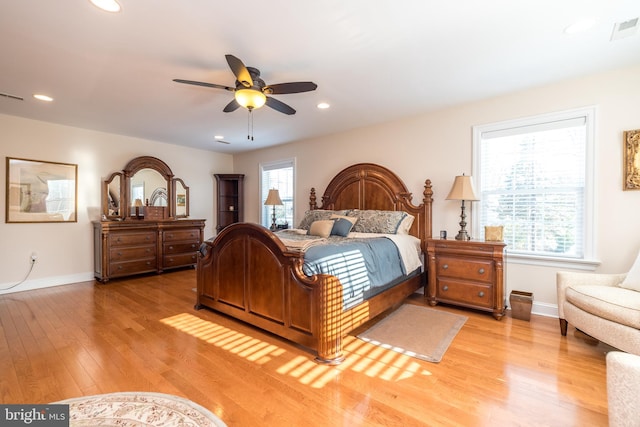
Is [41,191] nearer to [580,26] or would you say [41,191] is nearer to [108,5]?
[108,5]

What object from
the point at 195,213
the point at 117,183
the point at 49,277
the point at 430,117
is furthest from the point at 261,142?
the point at 49,277

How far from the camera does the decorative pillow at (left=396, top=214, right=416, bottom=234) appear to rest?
3.77 meters

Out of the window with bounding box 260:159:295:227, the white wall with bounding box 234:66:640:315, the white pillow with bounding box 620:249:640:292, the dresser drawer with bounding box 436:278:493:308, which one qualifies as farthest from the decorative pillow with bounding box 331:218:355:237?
the white pillow with bounding box 620:249:640:292

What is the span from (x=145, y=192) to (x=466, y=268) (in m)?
5.30

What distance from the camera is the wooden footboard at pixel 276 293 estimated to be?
221 centimetres

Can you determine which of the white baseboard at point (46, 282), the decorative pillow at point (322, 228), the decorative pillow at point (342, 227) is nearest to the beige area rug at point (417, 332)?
the decorative pillow at point (342, 227)

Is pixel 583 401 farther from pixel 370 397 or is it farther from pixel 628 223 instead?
pixel 628 223

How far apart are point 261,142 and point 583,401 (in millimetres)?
5287

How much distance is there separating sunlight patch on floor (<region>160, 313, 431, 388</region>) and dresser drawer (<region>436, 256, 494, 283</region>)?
1.38 meters

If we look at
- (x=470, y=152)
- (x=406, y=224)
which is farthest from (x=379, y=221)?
(x=470, y=152)

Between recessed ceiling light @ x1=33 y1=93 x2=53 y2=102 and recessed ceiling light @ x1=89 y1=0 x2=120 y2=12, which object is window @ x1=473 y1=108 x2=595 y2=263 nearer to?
recessed ceiling light @ x1=89 y1=0 x2=120 y2=12

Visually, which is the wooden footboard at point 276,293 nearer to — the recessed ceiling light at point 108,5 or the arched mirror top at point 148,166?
the recessed ceiling light at point 108,5

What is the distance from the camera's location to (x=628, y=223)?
2.68m

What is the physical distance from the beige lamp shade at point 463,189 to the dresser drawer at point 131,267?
191 inches
